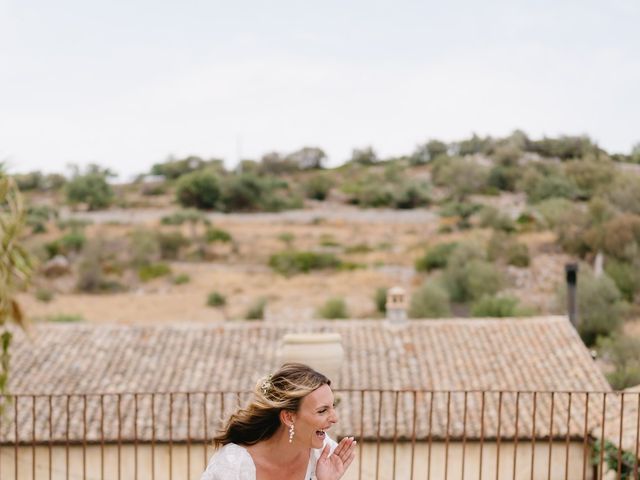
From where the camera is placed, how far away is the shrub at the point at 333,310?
2753cm

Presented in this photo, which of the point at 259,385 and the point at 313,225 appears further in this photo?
the point at 313,225

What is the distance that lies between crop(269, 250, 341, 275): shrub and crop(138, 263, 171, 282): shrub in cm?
474

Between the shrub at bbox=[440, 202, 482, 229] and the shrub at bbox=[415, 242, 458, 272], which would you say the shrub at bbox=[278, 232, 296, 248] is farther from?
the shrub at bbox=[440, 202, 482, 229]

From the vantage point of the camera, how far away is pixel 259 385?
301 centimetres

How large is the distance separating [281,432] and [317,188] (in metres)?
48.8

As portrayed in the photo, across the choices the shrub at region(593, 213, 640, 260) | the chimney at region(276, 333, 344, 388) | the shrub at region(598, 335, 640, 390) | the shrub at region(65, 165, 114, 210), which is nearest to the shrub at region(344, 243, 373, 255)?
the shrub at region(593, 213, 640, 260)

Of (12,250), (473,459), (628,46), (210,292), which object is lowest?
(210,292)

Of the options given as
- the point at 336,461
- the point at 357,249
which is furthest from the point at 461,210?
the point at 336,461

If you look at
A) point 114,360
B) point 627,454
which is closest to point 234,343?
point 114,360

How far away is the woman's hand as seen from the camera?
3.07 meters

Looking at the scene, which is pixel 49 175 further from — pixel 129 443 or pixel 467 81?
pixel 129 443

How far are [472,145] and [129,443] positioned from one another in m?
50.2

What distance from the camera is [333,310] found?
27625mm

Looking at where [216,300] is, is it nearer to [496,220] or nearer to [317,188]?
[496,220]
